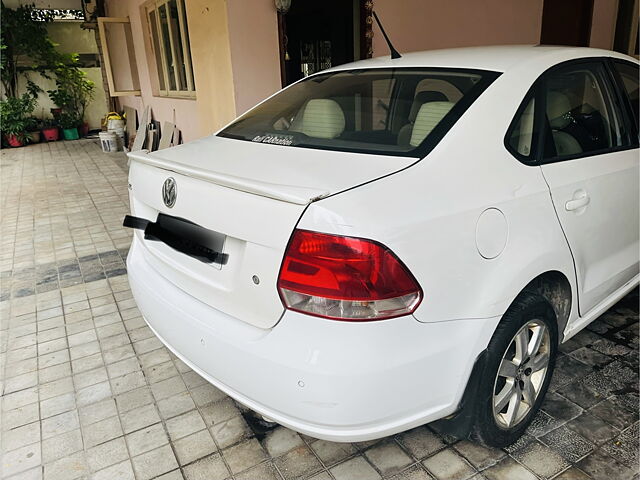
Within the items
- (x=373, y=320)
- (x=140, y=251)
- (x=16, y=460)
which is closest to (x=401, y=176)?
(x=373, y=320)

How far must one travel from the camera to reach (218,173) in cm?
169

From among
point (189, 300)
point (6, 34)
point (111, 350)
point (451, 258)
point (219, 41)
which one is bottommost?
point (111, 350)

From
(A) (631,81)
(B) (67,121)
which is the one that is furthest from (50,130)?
(A) (631,81)

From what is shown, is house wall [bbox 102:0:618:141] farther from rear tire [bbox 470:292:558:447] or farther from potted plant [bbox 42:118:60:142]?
potted plant [bbox 42:118:60:142]

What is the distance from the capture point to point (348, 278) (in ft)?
4.51

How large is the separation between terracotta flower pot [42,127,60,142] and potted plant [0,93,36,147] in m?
0.47

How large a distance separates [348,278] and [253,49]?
406 centimetres

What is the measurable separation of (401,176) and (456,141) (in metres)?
0.27

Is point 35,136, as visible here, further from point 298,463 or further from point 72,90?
point 298,463

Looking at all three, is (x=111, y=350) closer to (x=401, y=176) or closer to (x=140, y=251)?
(x=140, y=251)

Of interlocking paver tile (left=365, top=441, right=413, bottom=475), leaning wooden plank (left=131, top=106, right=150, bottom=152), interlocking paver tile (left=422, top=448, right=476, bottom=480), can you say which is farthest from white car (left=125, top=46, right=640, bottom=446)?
leaning wooden plank (left=131, top=106, right=150, bottom=152)

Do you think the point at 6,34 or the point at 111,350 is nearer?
the point at 111,350

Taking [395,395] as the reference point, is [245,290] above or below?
above

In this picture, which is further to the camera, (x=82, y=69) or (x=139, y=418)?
(x=82, y=69)
